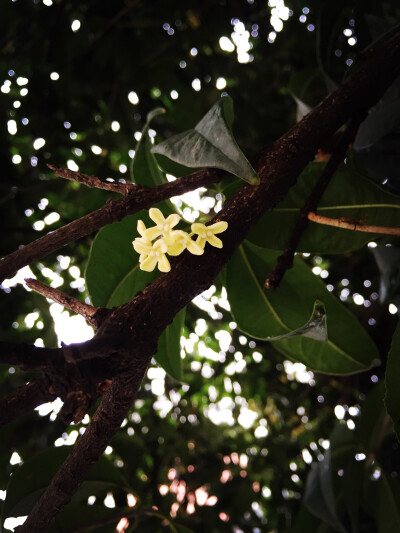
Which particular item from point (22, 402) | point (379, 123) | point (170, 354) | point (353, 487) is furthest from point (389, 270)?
point (22, 402)

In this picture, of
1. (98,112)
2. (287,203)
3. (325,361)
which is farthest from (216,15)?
(325,361)

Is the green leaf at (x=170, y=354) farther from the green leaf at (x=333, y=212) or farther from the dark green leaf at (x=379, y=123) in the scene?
the dark green leaf at (x=379, y=123)

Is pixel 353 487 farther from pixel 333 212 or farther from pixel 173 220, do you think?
pixel 173 220

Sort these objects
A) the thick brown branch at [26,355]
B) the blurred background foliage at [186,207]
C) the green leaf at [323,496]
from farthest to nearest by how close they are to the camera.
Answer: the blurred background foliage at [186,207] → the green leaf at [323,496] → the thick brown branch at [26,355]

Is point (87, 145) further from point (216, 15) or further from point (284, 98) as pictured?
point (284, 98)

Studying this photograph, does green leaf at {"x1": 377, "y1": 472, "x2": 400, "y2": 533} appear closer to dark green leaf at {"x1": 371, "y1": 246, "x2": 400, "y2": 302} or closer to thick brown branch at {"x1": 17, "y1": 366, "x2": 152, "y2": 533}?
dark green leaf at {"x1": 371, "y1": 246, "x2": 400, "y2": 302}

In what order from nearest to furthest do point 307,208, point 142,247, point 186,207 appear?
1. point 142,247
2. point 307,208
3. point 186,207

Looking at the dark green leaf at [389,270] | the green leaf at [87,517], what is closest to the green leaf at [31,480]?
the green leaf at [87,517]

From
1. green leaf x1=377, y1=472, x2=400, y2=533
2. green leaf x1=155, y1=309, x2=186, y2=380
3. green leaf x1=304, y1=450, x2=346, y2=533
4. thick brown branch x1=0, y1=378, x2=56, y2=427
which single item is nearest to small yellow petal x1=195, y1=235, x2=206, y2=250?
thick brown branch x1=0, y1=378, x2=56, y2=427
